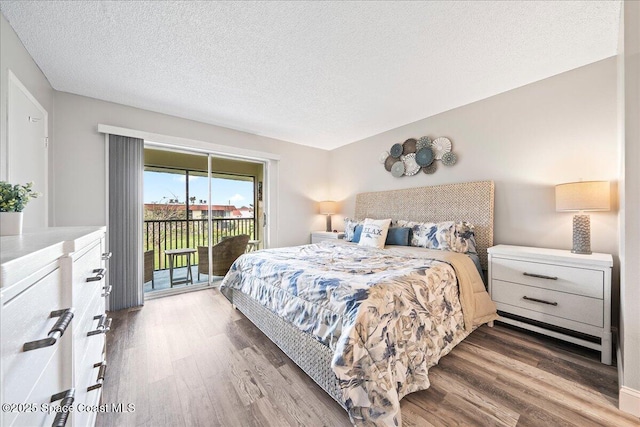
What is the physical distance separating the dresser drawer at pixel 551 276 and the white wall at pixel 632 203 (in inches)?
22.3

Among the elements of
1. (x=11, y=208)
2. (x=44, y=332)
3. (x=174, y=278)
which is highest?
(x=11, y=208)

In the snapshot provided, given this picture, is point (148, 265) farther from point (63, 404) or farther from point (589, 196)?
point (589, 196)

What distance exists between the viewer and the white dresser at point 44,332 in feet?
1.56

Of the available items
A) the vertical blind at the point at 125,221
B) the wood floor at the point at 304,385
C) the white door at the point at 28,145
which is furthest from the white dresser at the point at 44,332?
the vertical blind at the point at 125,221

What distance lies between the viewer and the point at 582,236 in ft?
6.81

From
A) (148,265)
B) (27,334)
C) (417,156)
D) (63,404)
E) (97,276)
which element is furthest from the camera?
(417,156)

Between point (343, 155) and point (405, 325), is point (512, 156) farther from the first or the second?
point (343, 155)

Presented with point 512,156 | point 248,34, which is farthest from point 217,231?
point 512,156

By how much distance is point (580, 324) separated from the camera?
191 centimetres

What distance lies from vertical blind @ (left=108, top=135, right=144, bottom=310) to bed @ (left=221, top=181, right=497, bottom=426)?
1298 millimetres

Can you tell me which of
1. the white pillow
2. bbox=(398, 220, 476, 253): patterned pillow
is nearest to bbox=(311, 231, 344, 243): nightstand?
the white pillow

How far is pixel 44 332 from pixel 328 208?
4160 mm

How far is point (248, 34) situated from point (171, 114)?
2.05m

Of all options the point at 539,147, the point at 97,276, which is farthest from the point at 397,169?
the point at 97,276
